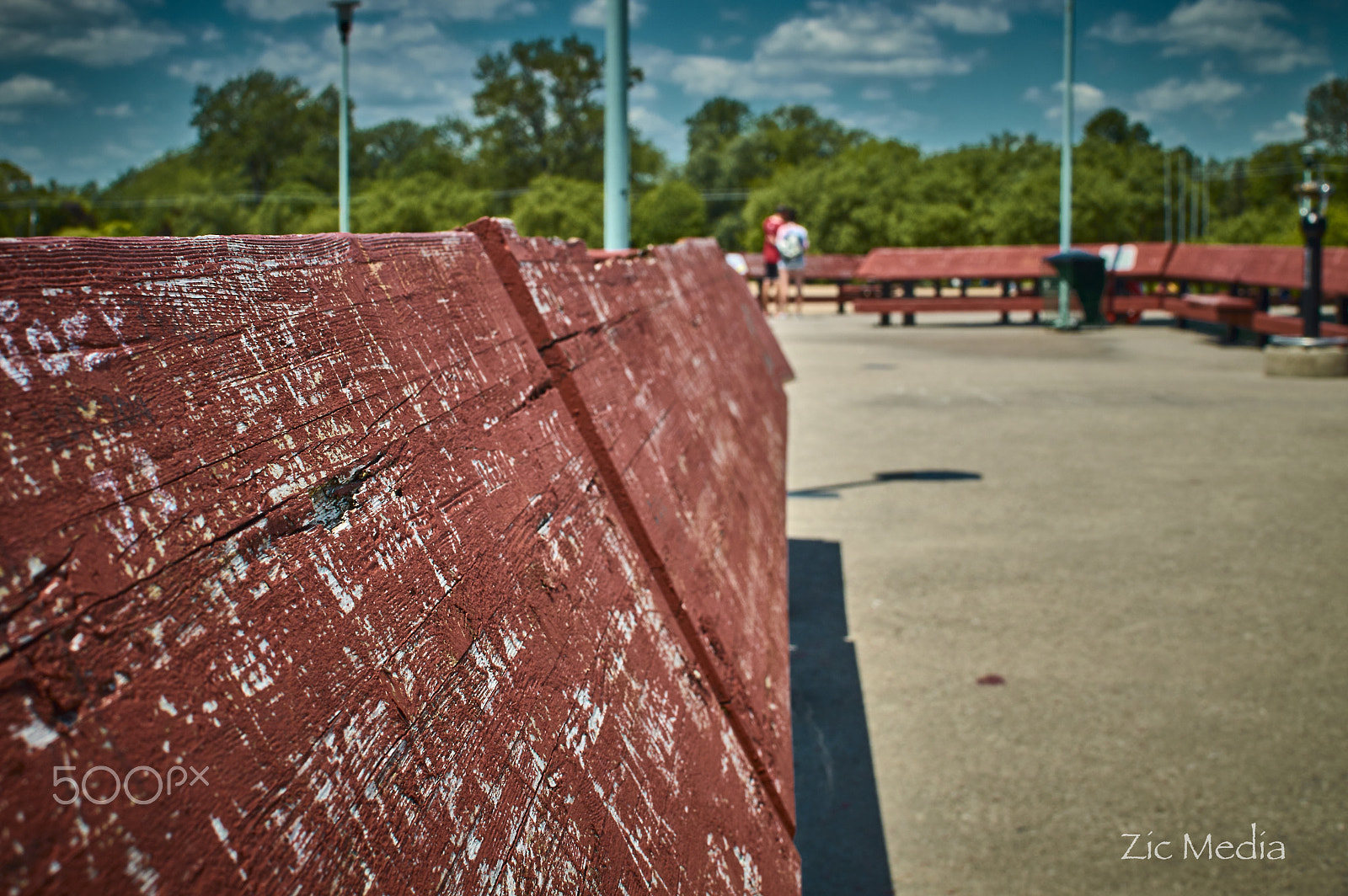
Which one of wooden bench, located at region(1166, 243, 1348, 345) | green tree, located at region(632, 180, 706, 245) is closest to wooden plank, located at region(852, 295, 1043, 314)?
wooden bench, located at region(1166, 243, 1348, 345)

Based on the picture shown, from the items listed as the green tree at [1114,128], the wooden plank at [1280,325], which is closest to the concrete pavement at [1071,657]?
the wooden plank at [1280,325]

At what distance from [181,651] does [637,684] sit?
2.10 ft

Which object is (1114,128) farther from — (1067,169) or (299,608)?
(299,608)

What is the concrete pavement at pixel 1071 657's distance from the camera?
126 inches

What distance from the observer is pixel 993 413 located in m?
11.6

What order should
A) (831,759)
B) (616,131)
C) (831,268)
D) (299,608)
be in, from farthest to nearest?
1. (831,268)
2. (616,131)
3. (831,759)
4. (299,608)

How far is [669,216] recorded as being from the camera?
66375 millimetres

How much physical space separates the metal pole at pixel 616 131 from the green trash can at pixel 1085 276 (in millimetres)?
17395

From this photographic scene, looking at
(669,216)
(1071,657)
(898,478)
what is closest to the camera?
(1071,657)

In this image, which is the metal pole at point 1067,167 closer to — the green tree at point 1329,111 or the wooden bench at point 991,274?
the wooden bench at point 991,274

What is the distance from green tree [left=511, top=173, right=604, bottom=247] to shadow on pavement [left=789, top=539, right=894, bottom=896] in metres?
Answer: 50.1

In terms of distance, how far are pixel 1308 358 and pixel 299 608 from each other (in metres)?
15.6

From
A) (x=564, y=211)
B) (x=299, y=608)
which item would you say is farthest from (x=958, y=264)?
(x=564, y=211)

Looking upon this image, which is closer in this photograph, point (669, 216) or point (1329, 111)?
point (669, 216)
